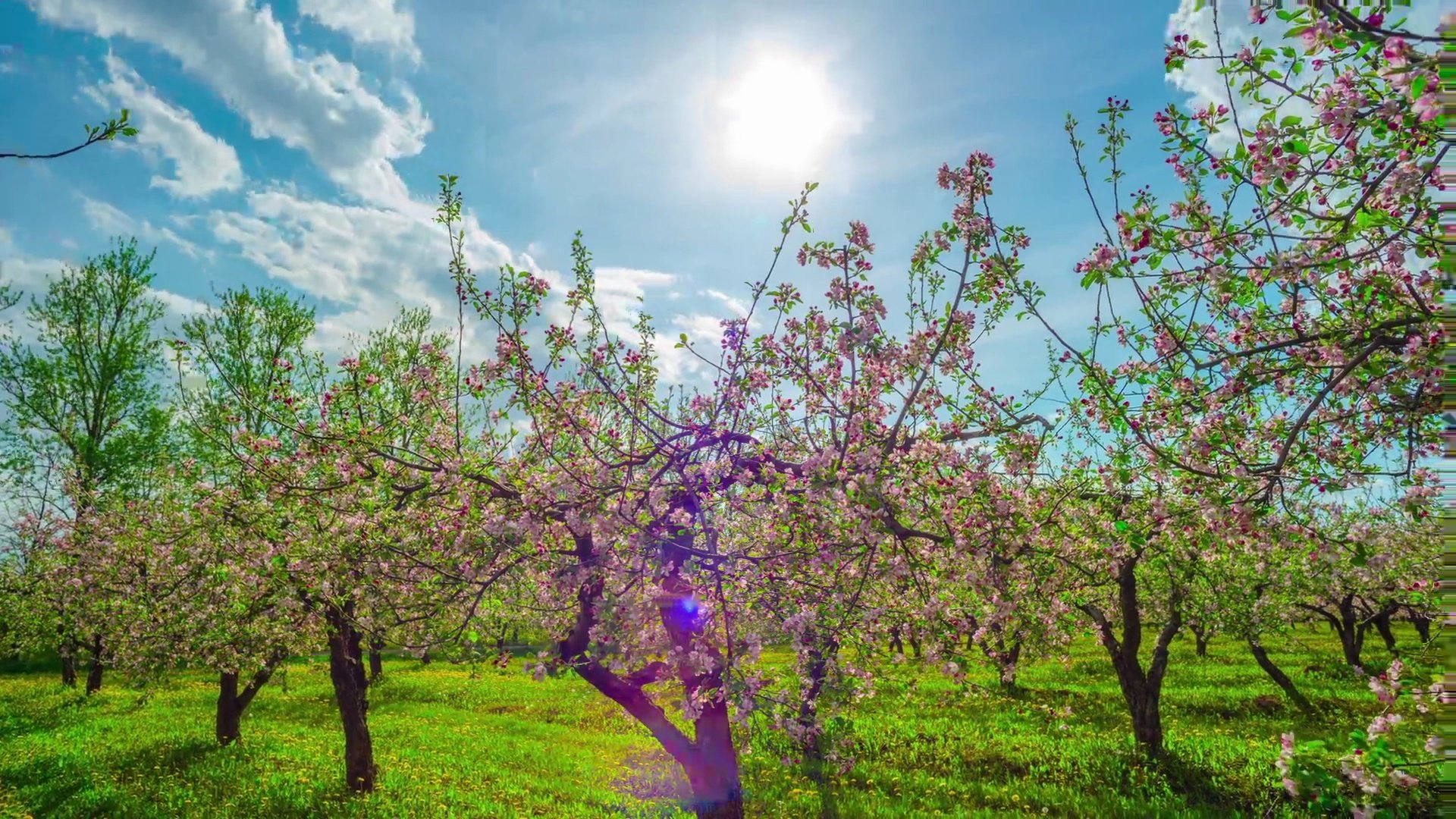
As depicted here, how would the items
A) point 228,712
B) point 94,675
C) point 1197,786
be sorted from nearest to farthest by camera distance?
point 1197,786 → point 228,712 → point 94,675

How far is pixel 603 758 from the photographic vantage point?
18219 millimetres

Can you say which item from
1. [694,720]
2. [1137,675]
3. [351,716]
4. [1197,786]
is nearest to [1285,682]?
[1137,675]

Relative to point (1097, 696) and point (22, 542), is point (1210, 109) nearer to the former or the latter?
point (1097, 696)

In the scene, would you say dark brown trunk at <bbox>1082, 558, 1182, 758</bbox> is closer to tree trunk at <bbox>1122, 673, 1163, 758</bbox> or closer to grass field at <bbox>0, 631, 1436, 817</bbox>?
tree trunk at <bbox>1122, 673, 1163, 758</bbox>

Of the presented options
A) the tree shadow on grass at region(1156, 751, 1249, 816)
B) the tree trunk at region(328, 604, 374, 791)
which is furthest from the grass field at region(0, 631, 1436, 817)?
the tree trunk at region(328, 604, 374, 791)

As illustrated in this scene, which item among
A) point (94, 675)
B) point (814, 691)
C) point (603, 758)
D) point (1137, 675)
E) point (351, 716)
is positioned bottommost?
point (603, 758)

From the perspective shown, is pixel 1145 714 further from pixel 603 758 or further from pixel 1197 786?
pixel 603 758

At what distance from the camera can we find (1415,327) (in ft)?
16.7

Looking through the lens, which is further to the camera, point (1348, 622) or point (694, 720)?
point (1348, 622)

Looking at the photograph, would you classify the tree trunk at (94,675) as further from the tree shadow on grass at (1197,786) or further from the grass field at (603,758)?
the tree shadow on grass at (1197,786)

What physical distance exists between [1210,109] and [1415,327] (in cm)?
222

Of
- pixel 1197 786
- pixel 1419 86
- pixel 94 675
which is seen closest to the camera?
pixel 1419 86

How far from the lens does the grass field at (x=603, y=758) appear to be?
41.6 feet

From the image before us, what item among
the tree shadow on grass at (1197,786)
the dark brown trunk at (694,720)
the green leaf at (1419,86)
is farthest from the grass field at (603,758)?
the green leaf at (1419,86)
